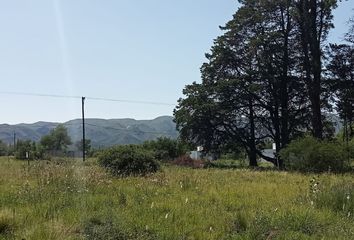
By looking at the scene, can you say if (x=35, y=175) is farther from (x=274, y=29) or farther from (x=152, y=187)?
(x=274, y=29)

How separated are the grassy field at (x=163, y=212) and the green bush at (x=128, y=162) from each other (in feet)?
18.7

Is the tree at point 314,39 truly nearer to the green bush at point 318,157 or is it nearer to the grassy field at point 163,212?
the green bush at point 318,157

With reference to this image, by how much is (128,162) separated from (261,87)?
79.7 feet

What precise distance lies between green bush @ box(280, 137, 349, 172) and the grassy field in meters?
14.0

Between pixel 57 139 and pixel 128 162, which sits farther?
pixel 57 139

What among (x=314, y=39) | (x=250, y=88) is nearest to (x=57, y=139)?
(x=250, y=88)

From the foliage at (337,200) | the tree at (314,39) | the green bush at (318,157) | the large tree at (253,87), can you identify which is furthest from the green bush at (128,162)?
the large tree at (253,87)

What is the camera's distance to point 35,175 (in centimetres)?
1470

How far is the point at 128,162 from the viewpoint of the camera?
19.6 m

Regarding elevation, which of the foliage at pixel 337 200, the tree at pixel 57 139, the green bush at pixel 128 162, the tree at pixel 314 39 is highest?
the tree at pixel 314 39

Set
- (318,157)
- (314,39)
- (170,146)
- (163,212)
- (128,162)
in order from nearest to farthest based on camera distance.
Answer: (163,212) < (128,162) < (318,157) < (314,39) < (170,146)

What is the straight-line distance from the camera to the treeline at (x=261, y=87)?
40.4m

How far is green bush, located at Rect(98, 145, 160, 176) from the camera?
63.0 feet

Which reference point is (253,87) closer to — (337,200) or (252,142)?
(252,142)
